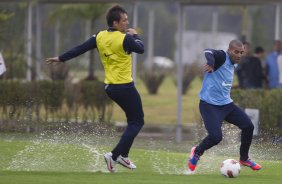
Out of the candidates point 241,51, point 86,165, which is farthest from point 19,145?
point 241,51

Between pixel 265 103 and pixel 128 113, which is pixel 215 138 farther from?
pixel 265 103

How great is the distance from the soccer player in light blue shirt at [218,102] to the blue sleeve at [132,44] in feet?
3.10

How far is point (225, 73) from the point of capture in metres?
12.2

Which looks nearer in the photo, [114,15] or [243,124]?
[114,15]

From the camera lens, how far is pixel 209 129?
1199 centimetres

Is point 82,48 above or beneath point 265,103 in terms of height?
above

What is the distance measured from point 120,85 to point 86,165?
1.77m

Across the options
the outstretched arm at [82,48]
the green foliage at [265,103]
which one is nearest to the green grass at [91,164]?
the outstretched arm at [82,48]

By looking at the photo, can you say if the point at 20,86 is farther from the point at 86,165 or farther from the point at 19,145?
the point at 86,165

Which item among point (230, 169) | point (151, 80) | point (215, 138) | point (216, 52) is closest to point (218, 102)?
point (215, 138)

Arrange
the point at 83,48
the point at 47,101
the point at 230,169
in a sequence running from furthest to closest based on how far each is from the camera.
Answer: the point at 47,101 → the point at 83,48 → the point at 230,169

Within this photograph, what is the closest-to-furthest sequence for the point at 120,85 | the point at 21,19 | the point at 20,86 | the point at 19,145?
the point at 120,85 → the point at 19,145 → the point at 20,86 → the point at 21,19

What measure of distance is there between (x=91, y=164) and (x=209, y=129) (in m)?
2.16

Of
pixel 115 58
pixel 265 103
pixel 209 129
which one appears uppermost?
pixel 115 58
